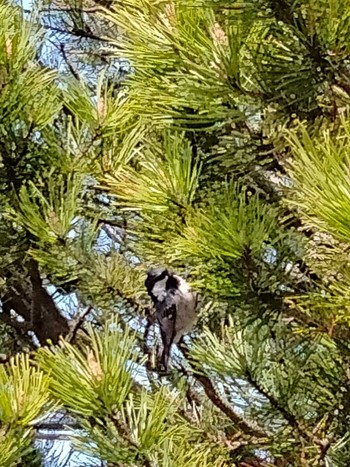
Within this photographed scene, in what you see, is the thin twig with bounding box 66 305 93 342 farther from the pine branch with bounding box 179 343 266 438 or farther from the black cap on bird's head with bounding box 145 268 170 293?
the black cap on bird's head with bounding box 145 268 170 293

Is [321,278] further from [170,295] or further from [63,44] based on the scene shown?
[63,44]

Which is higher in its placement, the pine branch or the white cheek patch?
the white cheek patch

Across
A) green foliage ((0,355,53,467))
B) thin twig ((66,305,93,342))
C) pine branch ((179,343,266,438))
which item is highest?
thin twig ((66,305,93,342))

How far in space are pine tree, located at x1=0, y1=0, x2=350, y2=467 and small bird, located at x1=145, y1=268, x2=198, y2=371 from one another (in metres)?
0.01

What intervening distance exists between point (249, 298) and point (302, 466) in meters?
0.16

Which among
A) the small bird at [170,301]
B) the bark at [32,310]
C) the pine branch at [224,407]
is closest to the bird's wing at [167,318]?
the small bird at [170,301]

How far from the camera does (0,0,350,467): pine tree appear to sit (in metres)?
0.52

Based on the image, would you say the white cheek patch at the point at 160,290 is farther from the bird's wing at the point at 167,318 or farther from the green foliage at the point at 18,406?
the green foliage at the point at 18,406

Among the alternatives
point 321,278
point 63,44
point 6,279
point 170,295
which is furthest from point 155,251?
point 63,44

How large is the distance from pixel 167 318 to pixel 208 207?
0.46ft

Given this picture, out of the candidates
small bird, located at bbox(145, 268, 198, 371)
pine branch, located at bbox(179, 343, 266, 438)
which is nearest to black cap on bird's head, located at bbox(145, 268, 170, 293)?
small bird, located at bbox(145, 268, 198, 371)

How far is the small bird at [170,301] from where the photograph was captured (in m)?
0.67

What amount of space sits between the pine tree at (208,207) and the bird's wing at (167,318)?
0.10 ft

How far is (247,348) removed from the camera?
0.72 m
